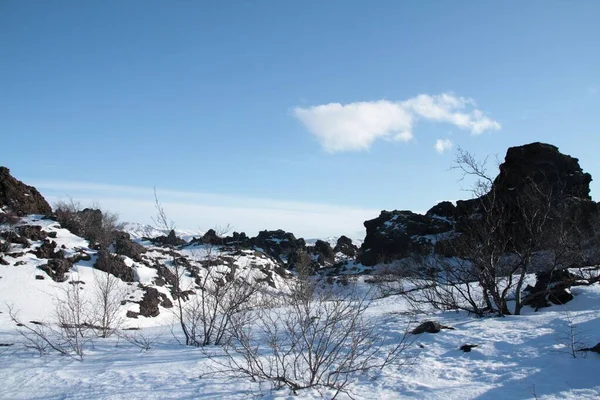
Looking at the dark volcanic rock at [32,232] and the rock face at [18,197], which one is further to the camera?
the rock face at [18,197]

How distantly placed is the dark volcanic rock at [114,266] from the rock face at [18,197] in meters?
10.5

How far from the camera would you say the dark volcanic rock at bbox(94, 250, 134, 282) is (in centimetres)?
2789

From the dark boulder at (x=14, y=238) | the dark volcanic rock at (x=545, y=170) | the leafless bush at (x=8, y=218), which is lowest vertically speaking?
the dark boulder at (x=14, y=238)

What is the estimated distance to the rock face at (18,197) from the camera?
32350mm

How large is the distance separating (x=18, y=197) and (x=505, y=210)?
143 ft

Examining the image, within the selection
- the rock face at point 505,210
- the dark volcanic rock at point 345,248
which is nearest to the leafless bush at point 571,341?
the rock face at point 505,210

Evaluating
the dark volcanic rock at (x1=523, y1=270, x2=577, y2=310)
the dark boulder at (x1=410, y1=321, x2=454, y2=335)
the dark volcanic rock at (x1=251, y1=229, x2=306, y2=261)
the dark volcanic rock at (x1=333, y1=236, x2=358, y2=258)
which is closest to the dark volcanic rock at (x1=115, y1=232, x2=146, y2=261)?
the dark boulder at (x1=410, y1=321, x2=454, y2=335)

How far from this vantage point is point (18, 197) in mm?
33719

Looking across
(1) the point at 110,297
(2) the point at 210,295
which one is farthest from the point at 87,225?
(2) the point at 210,295

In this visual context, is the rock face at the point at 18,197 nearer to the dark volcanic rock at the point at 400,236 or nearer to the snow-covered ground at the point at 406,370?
the snow-covered ground at the point at 406,370

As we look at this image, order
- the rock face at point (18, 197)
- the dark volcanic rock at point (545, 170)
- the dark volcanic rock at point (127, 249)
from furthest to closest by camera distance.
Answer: the dark volcanic rock at point (545, 170)
the rock face at point (18, 197)
the dark volcanic rock at point (127, 249)

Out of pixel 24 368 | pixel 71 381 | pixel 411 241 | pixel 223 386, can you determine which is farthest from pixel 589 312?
pixel 411 241

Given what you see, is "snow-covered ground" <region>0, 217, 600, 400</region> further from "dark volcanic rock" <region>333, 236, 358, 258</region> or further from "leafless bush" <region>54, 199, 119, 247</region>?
"dark volcanic rock" <region>333, 236, 358, 258</region>

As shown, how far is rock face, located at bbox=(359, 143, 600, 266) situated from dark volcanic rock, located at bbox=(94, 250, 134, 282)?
25015 millimetres
